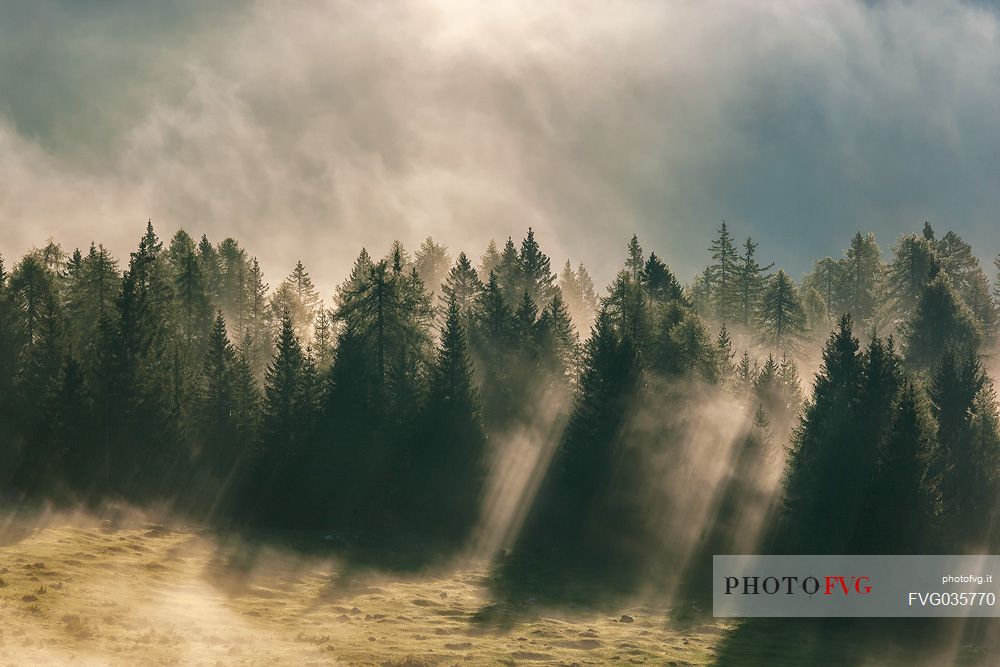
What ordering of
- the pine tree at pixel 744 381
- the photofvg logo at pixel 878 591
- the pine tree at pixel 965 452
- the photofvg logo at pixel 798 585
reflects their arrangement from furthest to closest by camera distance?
the pine tree at pixel 744 381
the pine tree at pixel 965 452
the photofvg logo at pixel 798 585
the photofvg logo at pixel 878 591

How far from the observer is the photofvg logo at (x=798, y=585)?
47469 mm

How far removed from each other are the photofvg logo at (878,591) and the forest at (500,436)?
1.17 m

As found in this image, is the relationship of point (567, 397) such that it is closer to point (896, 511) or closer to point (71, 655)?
point (896, 511)

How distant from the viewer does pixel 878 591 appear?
154 feet

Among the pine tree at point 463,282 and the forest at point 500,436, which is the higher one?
the pine tree at point 463,282

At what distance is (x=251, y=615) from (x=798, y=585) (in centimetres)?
3150

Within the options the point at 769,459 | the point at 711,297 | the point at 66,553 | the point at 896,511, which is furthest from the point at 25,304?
the point at 711,297

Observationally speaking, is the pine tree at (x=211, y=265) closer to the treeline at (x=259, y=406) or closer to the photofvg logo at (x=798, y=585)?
the treeline at (x=259, y=406)

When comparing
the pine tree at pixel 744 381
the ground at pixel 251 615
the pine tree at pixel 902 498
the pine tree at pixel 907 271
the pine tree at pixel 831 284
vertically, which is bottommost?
the ground at pixel 251 615

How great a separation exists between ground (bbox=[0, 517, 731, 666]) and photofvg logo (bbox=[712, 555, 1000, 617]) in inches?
235

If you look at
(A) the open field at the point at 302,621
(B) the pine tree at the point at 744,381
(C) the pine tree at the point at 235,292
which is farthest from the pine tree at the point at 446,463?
(C) the pine tree at the point at 235,292

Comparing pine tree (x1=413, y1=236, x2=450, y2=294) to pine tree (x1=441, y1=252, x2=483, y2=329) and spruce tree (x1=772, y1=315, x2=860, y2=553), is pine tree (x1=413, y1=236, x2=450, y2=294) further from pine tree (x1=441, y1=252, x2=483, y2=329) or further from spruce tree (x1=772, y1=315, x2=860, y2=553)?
spruce tree (x1=772, y1=315, x2=860, y2=553)

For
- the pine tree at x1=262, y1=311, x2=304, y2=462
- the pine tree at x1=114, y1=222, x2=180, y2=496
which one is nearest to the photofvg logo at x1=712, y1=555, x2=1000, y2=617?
the pine tree at x1=262, y1=311, x2=304, y2=462

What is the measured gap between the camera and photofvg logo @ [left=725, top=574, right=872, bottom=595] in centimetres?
4747
